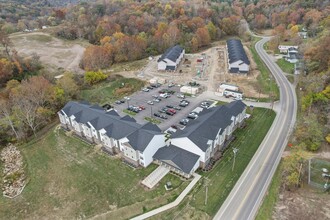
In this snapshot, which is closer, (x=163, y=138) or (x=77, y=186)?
(x=77, y=186)

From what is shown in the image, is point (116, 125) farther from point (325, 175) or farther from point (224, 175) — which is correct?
point (325, 175)

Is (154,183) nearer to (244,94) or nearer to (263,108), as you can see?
(263,108)

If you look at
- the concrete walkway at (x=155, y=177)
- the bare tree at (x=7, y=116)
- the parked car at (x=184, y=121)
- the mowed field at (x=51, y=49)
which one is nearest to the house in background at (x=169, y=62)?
the mowed field at (x=51, y=49)

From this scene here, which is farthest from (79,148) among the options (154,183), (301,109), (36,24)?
(36,24)

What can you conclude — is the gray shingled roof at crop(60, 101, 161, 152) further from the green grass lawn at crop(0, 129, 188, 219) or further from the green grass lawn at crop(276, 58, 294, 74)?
the green grass lawn at crop(276, 58, 294, 74)

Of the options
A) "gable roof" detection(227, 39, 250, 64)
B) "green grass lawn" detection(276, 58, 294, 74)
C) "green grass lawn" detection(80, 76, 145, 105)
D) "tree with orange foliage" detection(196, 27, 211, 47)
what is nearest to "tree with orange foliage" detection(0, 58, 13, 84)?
"green grass lawn" detection(80, 76, 145, 105)

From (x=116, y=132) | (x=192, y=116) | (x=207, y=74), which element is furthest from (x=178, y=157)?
(x=207, y=74)
